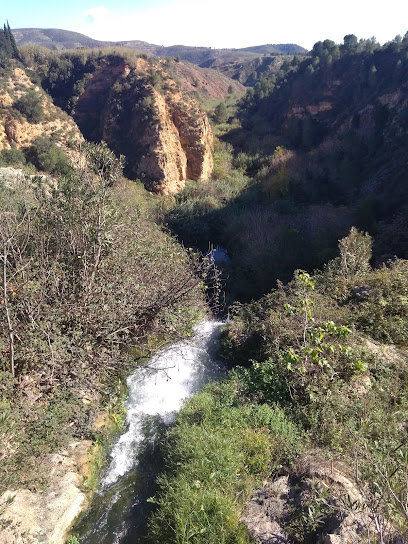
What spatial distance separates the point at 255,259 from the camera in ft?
50.5

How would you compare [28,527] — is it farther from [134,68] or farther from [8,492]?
[134,68]

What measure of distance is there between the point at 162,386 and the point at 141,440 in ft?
5.12

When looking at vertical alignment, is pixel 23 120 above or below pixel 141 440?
above

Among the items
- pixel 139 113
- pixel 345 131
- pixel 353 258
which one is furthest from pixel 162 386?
pixel 345 131

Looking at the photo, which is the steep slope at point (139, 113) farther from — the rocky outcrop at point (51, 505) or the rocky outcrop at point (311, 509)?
the rocky outcrop at point (311, 509)

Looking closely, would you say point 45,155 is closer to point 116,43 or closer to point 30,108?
point 30,108

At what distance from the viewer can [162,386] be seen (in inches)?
315

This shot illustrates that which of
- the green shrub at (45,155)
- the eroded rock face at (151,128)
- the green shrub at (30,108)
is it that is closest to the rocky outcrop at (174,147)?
the eroded rock face at (151,128)

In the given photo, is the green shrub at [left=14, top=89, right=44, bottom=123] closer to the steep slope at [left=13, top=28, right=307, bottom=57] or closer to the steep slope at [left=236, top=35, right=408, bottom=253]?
the steep slope at [left=236, top=35, right=408, bottom=253]

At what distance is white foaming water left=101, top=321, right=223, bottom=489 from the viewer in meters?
6.30

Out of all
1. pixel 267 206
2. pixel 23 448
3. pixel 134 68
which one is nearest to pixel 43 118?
pixel 134 68

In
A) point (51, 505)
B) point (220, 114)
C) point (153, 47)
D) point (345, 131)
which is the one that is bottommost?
point (51, 505)

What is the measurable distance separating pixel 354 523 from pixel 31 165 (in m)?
23.2

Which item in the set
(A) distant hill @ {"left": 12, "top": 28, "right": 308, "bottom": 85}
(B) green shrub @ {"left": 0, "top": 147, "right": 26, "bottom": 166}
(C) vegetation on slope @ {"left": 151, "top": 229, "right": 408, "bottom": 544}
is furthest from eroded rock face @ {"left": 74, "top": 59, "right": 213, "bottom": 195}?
(A) distant hill @ {"left": 12, "top": 28, "right": 308, "bottom": 85}
